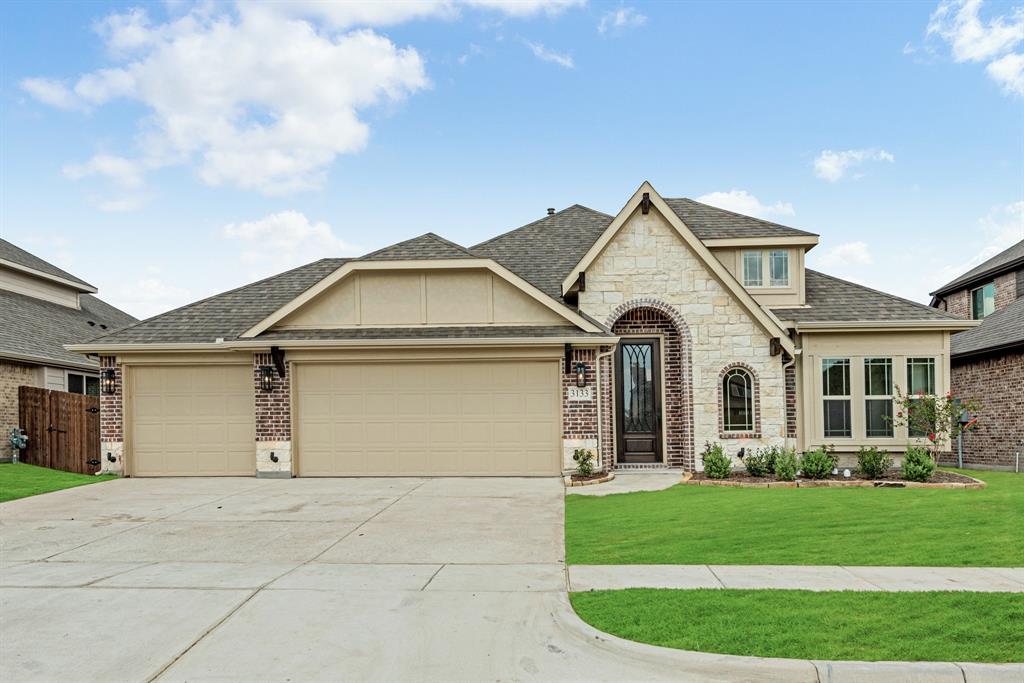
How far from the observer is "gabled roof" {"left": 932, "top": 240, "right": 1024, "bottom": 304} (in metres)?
22.5

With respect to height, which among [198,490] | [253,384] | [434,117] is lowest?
[198,490]

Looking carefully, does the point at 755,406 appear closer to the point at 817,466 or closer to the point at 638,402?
the point at 817,466

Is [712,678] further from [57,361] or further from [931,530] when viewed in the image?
[57,361]

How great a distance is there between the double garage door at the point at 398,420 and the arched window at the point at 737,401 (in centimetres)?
374

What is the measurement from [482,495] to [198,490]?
18.1 feet

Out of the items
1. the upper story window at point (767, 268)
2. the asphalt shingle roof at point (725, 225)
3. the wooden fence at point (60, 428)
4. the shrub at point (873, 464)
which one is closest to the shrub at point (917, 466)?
the shrub at point (873, 464)

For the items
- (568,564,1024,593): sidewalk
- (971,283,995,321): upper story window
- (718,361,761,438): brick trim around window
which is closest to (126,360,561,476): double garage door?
(718,361,761,438): brick trim around window

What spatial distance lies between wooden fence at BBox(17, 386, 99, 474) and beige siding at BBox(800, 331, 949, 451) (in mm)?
15746

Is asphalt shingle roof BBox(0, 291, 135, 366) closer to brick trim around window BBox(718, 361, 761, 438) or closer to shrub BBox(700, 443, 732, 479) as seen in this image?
shrub BBox(700, 443, 732, 479)

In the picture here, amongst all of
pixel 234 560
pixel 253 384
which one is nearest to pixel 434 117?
pixel 253 384

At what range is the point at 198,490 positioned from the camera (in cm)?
1288

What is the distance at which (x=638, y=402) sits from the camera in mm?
15242

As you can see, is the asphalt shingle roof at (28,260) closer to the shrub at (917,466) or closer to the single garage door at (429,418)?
the single garage door at (429,418)

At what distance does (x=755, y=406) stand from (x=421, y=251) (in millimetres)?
7864
